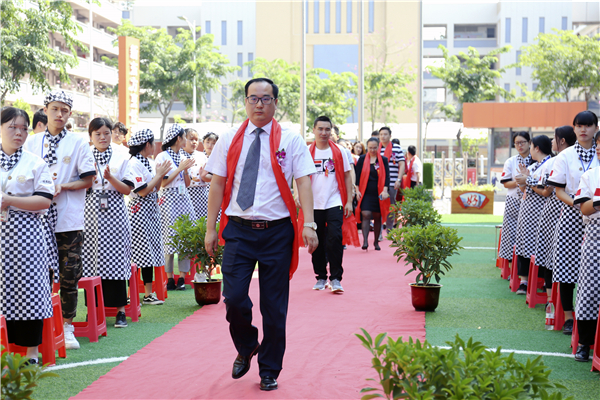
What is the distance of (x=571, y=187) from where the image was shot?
18.5 feet

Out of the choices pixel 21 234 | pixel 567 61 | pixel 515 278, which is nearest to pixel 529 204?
pixel 515 278

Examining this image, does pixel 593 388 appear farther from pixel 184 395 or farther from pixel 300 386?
pixel 184 395

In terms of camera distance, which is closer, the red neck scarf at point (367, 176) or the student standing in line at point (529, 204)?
the student standing in line at point (529, 204)

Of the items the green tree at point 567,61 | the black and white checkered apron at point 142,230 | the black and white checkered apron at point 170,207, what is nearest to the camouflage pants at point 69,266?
the black and white checkered apron at point 142,230

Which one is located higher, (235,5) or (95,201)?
(235,5)

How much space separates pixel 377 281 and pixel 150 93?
114 ft

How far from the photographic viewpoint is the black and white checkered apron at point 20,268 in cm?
446

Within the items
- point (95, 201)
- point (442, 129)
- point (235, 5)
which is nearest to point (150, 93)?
point (442, 129)

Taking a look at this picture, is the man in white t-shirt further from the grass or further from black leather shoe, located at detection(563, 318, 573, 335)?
black leather shoe, located at detection(563, 318, 573, 335)

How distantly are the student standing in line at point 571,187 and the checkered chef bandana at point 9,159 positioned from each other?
13.4ft

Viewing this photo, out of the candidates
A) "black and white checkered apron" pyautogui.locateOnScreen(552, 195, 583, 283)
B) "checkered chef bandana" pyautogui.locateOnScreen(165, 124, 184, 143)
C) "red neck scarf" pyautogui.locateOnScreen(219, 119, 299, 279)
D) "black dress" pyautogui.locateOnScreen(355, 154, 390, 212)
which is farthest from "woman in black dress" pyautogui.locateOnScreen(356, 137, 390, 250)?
"red neck scarf" pyautogui.locateOnScreen(219, 119, 299, 279)

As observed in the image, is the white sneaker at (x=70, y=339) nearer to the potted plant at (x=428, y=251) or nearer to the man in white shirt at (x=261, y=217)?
the man in white shirt at (x=261, y=217)

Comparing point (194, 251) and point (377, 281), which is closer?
point (194, 251)

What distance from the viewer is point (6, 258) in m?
4.46
